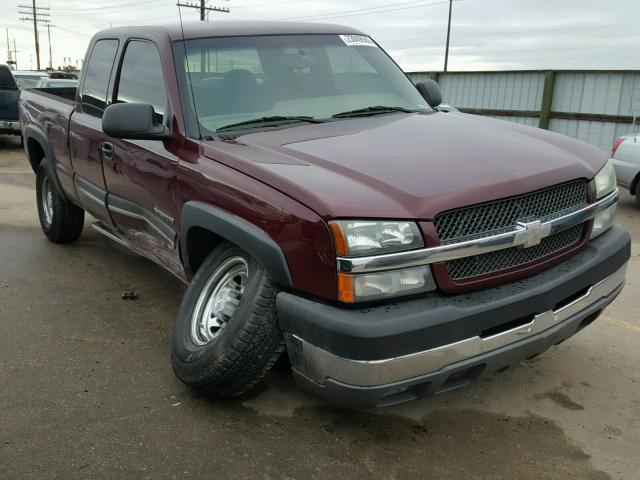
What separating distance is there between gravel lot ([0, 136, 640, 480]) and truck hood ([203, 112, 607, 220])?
113 centimetres

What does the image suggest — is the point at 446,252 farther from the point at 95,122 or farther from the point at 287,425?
the point at 95,122

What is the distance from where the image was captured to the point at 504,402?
3.31m

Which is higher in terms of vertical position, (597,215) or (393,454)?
(597,215)

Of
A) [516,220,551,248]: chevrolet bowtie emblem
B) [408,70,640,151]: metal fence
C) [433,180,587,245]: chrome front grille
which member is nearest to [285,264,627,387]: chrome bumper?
[516,220,551,248]: chevrolet bowtie emblem

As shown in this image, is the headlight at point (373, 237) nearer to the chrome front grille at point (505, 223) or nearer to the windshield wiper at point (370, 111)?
the chrome front grille at point (505, 223)

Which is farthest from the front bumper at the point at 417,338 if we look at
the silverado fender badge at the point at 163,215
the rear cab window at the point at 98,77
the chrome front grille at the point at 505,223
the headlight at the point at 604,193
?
A: the rear cab window at the point at 98,77

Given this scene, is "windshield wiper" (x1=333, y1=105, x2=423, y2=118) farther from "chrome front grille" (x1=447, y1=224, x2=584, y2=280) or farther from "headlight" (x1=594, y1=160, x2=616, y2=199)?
"chrome front grille" (x1=447, y1=224, x2=584, y2=280)

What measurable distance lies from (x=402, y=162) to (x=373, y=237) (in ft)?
1.75

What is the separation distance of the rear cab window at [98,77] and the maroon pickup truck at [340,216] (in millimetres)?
296

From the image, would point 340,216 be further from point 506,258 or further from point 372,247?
point 506,258

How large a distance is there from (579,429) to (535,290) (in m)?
0.84

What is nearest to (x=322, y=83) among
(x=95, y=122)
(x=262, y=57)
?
(x=262, y=57)

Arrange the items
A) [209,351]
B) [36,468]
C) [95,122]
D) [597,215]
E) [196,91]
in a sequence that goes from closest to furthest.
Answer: [36,468] < [209,351] < [597,215] < [196,91] < [95,122]

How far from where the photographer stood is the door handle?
4209mm
